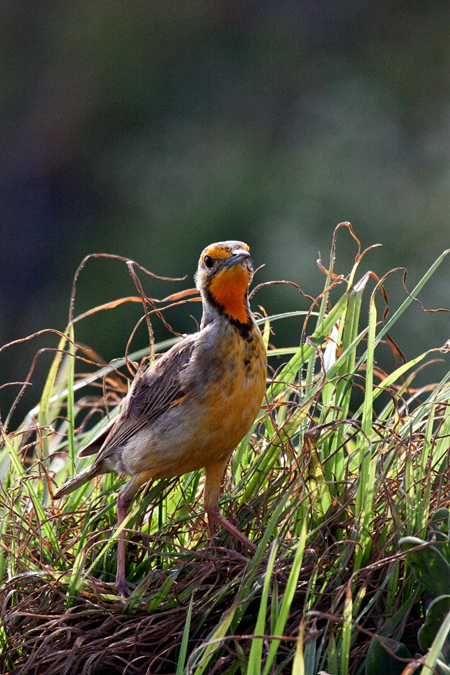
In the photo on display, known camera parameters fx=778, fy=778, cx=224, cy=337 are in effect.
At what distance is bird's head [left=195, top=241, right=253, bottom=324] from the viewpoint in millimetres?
3049

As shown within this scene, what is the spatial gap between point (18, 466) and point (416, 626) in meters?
→ 1.60

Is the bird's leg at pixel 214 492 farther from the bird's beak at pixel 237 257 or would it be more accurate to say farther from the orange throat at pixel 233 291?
the bird's beak at pixel 237 257

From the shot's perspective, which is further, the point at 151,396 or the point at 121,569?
the point at 151,396

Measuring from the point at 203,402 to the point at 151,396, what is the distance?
0.33 m

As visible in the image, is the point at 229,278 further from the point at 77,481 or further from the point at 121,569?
the point at 121,569

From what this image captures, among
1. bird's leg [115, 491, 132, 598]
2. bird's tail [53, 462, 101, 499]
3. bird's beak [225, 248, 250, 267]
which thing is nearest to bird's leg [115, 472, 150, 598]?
bird's leg [115, 491, 132, 598]

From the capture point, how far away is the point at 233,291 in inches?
121

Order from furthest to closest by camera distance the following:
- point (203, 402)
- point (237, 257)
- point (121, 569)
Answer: point (237, 257) → point (203, 402) → point (121, 569)

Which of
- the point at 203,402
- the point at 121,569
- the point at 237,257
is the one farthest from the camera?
the point at 237,257

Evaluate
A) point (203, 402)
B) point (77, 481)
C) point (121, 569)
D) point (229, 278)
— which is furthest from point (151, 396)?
point (121, 569)

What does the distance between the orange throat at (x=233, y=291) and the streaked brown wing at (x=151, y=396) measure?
0.64 feet

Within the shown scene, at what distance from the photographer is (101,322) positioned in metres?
9.08

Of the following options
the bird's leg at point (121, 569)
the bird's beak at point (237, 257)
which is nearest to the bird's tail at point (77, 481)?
the bird's leg at point (121, 569)

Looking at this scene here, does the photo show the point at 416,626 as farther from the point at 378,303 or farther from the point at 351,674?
the point at 378,303
